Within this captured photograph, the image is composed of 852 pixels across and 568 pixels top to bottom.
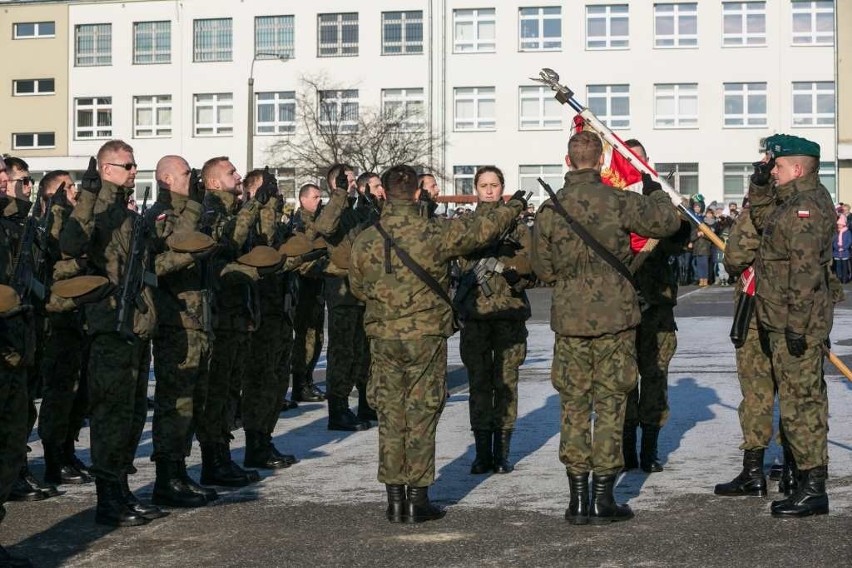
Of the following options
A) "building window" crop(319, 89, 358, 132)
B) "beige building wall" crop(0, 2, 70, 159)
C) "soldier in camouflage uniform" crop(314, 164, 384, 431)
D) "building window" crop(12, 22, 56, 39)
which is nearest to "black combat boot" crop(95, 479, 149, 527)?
→ "soldier in camouflage uniform" crop(314, 164, 384, 431)

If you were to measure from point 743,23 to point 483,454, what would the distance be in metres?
47.4

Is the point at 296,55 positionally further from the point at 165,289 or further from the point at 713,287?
the point at 165,289

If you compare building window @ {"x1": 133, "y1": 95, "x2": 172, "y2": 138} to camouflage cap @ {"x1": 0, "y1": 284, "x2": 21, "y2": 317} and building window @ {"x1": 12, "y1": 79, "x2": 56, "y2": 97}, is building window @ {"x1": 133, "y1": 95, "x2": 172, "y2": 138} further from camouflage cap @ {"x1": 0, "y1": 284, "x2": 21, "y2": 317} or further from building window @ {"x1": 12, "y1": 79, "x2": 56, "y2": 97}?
camouflage cap @ {"x1": 0, "y1": 284, "x2": 21, "y2": 317}

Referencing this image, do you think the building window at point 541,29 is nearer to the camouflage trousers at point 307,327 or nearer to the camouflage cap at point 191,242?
the camouflage trousers at point 307,327

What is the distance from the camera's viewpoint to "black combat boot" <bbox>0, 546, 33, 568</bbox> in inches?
273

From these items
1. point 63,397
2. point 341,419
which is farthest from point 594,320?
point 341,419

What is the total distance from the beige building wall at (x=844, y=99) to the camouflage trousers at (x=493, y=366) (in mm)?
46568

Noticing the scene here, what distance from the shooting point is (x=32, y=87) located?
61406 mm

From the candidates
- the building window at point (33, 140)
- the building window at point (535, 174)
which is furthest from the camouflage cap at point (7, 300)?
the building window at point (33, 140)

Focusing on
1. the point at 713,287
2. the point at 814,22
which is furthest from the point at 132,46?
the point at 713,287

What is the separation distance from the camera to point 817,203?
8125mm

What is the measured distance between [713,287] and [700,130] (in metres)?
20.3

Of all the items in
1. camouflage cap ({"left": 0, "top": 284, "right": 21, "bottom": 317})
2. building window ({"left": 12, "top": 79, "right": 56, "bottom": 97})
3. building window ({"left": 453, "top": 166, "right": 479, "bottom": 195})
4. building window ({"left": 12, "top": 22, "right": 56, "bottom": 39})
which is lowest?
camouflage cap ({"left": 0, "top": 284, "right": 21, "bottom": 317})

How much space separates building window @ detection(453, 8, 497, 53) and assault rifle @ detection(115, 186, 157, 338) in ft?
159
